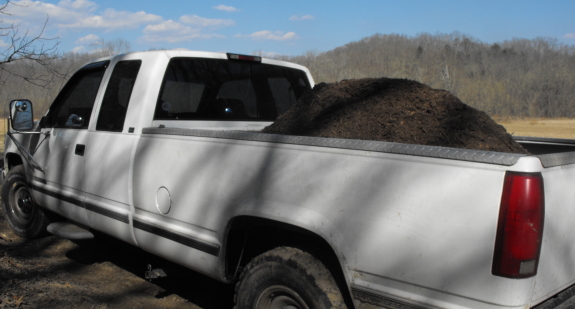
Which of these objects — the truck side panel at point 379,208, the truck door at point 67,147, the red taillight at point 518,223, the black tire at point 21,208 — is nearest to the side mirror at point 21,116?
the truck door at point 67,147

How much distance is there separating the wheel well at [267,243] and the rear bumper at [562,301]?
2.85 feet

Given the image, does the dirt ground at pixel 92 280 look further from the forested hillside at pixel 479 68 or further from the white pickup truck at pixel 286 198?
the forested hillside at pixel 479 68

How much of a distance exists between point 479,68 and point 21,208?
77191mm

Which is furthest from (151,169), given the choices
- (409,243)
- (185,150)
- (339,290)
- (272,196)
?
(409,243)

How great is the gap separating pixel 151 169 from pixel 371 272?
183 centimetres

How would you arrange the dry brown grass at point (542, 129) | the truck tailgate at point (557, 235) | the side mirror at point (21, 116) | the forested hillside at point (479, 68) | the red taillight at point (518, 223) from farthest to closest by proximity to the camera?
1. the forested hillside at point (479, 68)
2. the dry brown grass at point (542, 129)
3. the side mirror at point (21, 116)
4. the truck tailgate at point (557, 235)
5. the red taillight at point (518, 223)

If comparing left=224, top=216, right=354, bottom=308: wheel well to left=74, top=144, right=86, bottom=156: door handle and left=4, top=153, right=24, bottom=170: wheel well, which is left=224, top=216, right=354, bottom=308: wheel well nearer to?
left=74, top=144, right=86, bottom=156: door handle

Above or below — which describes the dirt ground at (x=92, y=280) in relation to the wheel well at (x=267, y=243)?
below

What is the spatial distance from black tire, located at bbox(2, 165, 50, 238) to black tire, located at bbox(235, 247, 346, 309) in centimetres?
344

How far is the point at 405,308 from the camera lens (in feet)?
6.68

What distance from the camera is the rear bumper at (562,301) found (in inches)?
76.4

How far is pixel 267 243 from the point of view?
2.88 m

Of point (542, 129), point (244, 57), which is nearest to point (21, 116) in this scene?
point (244, 57)

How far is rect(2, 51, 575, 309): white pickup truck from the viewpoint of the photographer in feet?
5.94
